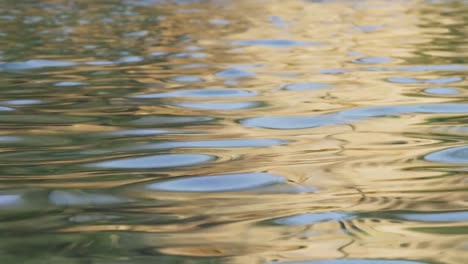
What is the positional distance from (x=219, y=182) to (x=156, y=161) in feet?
1.25

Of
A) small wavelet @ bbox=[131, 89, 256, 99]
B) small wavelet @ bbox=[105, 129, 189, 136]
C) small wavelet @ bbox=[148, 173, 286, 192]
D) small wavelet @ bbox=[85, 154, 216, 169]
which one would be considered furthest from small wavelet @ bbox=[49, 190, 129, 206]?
small wavelet @ bbox=[131, 89, 256, 99]

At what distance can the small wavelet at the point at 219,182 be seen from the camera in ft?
8.29

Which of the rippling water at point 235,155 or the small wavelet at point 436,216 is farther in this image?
the small wavelet at point 436,216

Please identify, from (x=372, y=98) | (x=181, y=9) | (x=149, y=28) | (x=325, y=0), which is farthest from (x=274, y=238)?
(x=325, y=0)

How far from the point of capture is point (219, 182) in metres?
2.60

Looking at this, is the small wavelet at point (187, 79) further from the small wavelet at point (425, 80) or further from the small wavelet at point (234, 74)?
the small wavelet at point (425, 80)

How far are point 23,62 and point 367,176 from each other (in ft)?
13.3

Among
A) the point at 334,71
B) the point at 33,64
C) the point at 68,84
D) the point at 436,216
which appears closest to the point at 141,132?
the point at 436,216

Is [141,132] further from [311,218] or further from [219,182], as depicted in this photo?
[311,218]

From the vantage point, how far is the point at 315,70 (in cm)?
559

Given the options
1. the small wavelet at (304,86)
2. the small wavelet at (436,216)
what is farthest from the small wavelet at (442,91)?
the small wavelet at (436,216)

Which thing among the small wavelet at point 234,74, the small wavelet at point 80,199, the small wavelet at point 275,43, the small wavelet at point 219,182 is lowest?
the small wavelet at point 275,43

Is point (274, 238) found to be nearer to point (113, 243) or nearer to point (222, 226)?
point (222, 226)

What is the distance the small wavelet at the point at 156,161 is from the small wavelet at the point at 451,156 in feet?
2.34
